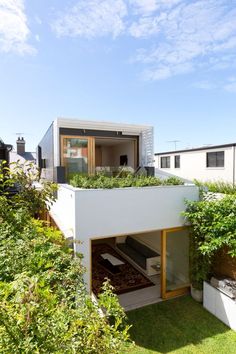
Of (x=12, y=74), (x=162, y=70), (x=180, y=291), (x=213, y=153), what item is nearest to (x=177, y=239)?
(x=180, y=291)

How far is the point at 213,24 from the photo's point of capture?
7.90 meters

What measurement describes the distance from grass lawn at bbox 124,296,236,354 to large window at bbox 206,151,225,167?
13042 mm

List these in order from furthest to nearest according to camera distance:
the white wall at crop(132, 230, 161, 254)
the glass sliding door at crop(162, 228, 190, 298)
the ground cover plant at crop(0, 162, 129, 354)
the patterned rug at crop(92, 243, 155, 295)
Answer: the white wall at crop(132, 230, 161, 254), the patterned rug at crop(92, 243, 155, 295), the glass sliding door at crop(162, 228, 190, 298), the ground cover plant at crop(0, 162, 129, 354)

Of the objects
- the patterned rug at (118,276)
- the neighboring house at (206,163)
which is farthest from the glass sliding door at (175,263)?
the neighboring house at (206,163)

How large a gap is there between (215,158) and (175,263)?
12.8m

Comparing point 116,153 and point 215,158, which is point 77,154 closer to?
point 116,153

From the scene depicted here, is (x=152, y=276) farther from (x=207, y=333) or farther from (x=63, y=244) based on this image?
(x=63, y=244)

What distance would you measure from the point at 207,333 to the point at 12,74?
12.6 meters

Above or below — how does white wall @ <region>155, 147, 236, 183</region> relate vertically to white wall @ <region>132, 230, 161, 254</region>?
above

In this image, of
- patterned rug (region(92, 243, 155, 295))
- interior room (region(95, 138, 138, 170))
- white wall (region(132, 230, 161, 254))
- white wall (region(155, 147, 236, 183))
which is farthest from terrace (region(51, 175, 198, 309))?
white wall (region(155, 147, 236, 183))

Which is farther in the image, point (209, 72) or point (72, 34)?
point (209, 72)

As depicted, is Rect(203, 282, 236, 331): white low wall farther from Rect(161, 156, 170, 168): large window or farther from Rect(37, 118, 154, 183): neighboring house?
Rect(161, 156, 170, 168): large window

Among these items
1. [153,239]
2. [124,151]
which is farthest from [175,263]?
[124,151]

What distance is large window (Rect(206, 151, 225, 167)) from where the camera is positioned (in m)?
18.2
